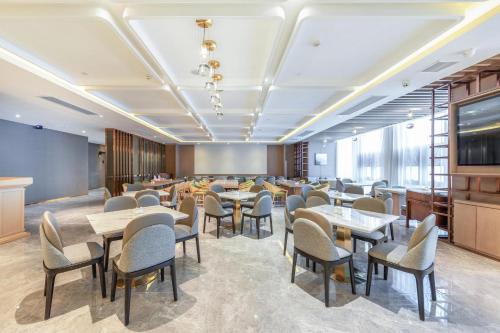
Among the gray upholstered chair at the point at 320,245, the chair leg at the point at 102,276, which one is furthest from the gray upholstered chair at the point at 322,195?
the chair leg at the point at 102,276

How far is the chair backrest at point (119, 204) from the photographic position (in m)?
3.61

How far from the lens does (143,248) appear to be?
2.17m

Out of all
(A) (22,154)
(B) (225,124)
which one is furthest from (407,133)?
(A) (22,154)

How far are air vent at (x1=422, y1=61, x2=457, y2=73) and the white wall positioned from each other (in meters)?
11.3

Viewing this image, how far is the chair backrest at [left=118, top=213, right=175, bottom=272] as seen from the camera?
212 cm

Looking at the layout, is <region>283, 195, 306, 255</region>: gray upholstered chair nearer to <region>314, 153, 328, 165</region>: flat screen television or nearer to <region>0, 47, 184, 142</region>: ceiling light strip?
<region>0, 47, 184, 142</region>: ceiling light strip

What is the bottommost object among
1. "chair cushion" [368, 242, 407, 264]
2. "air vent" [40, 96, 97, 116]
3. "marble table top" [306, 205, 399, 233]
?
"chair cushion" [368, 242, 407, 264]

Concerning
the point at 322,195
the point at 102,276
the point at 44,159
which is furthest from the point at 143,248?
the point at 44,159

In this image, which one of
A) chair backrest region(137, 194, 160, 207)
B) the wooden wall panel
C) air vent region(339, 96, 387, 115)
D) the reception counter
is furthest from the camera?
the wooden wall panel

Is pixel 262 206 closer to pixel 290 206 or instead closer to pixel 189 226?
pixel 290 206

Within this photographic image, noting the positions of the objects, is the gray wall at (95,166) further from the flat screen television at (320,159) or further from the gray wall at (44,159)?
the flat screen television at (320,159)

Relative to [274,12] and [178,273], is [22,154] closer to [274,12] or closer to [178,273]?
[178,273]

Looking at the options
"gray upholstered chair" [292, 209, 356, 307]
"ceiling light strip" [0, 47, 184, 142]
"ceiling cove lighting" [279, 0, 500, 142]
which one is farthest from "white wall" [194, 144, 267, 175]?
"gray upholstered chair" [292, 209, 356, 307]

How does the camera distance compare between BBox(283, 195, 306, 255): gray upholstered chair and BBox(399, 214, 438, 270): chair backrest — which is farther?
BBox(283, 195, 306, 255): gray upholstered chair
